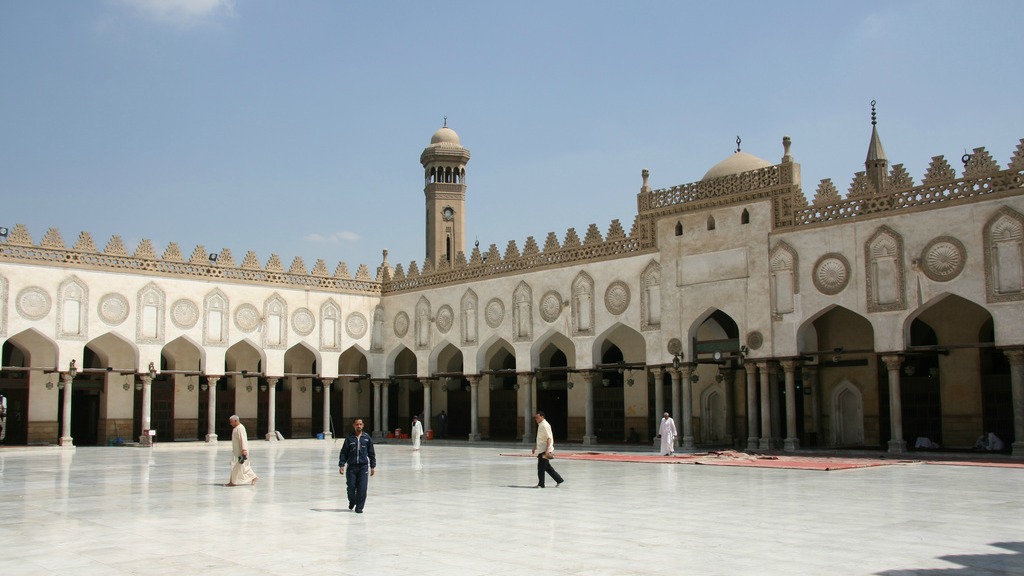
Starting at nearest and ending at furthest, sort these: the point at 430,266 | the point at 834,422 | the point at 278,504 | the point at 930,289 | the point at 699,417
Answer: the point at 278,504
the point at 930,289
the point at 834,422
the point at 699,417
the point at 430,266

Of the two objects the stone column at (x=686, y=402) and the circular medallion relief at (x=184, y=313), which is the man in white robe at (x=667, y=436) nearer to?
the stone column at (x=686, y=402)

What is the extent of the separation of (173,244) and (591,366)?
13.7 m

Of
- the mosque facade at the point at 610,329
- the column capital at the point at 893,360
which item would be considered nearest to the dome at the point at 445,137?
the mosque facade at the point at 610,329

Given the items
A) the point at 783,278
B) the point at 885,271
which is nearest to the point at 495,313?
the point at 783,278

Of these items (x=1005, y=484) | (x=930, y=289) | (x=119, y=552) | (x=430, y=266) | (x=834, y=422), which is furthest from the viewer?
(x=430, y=266)

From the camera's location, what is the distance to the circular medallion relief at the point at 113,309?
28.3 metres

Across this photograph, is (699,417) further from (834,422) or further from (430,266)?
(430,266)

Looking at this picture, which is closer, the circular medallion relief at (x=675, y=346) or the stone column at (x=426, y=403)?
the circular medallion relief at (x=675, y=346)

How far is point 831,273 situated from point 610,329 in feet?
22.9

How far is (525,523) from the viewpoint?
378 inches

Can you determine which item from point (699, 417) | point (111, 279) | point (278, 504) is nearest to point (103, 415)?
point (111, 279)

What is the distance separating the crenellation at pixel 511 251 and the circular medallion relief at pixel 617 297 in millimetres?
4127

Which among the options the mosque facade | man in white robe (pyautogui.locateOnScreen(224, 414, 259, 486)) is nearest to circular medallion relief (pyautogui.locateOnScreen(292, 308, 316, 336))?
the mosque facade

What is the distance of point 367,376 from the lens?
34.6 metres
